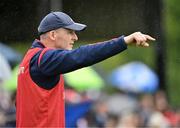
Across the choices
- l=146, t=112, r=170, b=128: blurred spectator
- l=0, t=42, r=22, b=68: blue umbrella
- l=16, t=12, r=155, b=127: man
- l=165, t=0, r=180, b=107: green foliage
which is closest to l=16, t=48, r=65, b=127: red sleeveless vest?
l=16, t=12, r=155, b=127: man

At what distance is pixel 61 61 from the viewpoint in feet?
22.6

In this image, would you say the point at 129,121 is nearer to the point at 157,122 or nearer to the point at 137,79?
the point at 157,122

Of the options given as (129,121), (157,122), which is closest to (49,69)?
(129,121)

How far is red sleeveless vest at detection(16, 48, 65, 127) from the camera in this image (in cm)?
716

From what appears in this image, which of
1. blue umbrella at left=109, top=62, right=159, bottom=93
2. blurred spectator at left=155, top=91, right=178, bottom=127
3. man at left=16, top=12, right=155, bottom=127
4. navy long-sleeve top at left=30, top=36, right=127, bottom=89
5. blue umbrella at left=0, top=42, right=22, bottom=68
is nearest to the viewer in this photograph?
navy long-sleeve top at left=30, top=36, right=127, bottom=89

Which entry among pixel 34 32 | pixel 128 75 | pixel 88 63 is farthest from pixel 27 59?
pixel 128 75

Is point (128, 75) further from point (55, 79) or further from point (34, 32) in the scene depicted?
point (55, 79)

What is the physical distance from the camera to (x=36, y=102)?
7.18 meters

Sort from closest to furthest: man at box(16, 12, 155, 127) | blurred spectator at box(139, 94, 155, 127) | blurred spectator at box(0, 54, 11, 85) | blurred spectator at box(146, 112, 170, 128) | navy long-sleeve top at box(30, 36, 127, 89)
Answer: navy long-sleeve top at box(30, 36, 127, 89), man at box(16, 12, 155, 127), blurred spectator at box(0, 54, 11, 85), blurred spectator at box(146, 112, 170, 128), blurred spectator at box(139, 94, 155, 127)

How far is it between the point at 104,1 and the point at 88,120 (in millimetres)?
3928

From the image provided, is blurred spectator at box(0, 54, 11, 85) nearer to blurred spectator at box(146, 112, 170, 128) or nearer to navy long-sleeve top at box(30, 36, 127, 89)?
blurred spectator at box(146, 112, 170, 128)

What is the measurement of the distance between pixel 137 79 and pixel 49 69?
8845 mm

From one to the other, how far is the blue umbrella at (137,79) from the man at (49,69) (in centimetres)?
800

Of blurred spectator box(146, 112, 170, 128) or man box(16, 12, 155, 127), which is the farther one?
blurred spectator box(146, 112, 170, 128)
